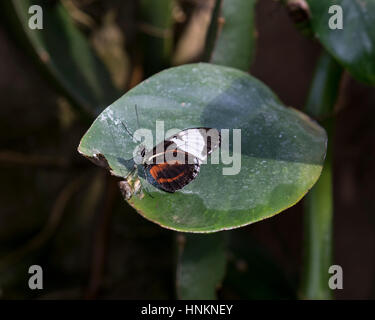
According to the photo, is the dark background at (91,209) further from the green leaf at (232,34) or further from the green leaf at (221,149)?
the green leaf at (221,149)

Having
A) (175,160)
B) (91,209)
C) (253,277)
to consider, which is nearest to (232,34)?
(175,160)

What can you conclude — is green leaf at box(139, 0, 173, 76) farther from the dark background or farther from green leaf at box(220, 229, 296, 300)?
green leaf at box(220, 229, 296, 300)

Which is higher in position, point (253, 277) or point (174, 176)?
point (174, 176)

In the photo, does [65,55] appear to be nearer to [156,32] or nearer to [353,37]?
[156,32]

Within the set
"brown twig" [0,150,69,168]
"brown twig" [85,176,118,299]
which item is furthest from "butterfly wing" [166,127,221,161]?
"brown twig" [0,150,69,168]

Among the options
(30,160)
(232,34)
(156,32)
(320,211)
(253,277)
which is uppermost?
(156,32)

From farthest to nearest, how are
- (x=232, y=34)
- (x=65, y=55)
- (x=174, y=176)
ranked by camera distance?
(x=65, y=55)
(x=232, y=34)
(x=174, y=176)
